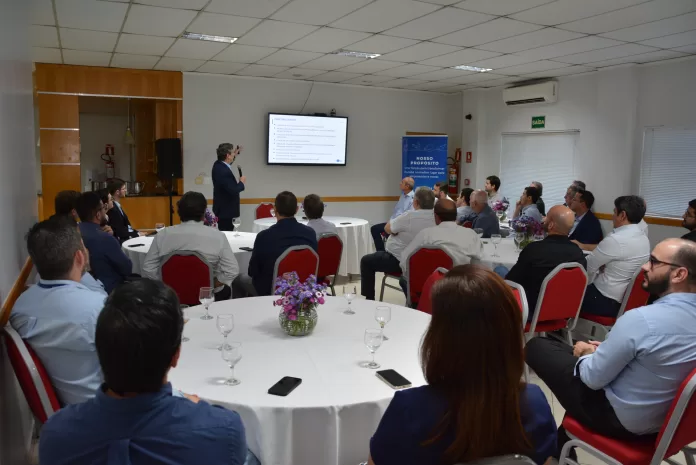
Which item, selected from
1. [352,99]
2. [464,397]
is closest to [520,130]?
[352,99]

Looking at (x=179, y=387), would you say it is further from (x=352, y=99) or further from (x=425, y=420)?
(x=352, y=99)

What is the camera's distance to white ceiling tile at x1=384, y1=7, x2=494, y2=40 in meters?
5.22

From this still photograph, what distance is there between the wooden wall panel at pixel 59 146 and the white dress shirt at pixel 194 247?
5110mm

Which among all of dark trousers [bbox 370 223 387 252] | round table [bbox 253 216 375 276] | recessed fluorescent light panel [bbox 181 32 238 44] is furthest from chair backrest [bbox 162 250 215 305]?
dark trousers [bbox 370 223 387 252]

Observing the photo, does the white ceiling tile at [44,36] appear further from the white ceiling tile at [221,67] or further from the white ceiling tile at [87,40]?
the white ceiling tile at [221,67]

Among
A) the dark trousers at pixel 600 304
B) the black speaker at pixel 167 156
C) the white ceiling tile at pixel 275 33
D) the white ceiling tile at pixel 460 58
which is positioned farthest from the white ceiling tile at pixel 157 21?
the dark trousers at pixel 600 304

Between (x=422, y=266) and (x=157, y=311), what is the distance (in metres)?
3.36

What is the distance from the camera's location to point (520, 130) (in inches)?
388

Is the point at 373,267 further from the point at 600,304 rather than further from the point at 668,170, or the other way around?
the point at 668,170

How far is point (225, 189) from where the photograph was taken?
7.44 m

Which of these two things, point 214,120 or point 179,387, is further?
point 214,120

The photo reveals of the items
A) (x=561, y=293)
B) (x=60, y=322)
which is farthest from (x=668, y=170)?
(x=60, y=322)

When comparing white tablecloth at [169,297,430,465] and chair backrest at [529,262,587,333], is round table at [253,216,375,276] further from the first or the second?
white tablecloth at [169,297,430,465]

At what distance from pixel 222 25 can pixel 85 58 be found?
3057 millimetres
